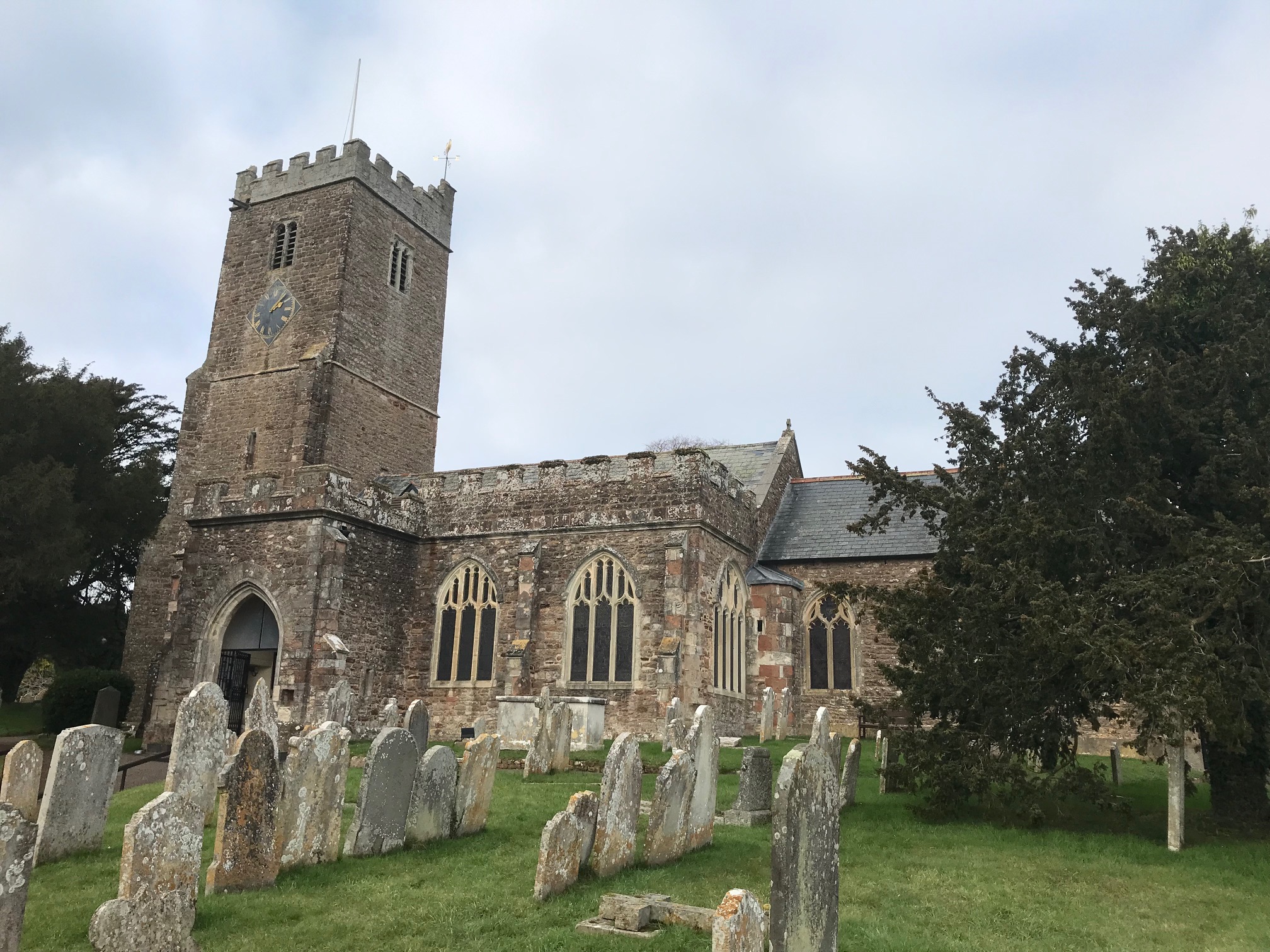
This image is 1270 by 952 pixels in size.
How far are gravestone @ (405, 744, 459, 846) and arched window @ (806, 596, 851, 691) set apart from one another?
13.7m

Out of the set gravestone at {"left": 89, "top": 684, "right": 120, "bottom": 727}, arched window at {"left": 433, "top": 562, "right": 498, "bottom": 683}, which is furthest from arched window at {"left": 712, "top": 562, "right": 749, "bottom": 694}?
gravestone at {"left": 89, "top": 684, "right": 120, "bottom": 727}

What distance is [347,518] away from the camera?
61.6ft

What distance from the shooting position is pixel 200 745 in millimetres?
8789

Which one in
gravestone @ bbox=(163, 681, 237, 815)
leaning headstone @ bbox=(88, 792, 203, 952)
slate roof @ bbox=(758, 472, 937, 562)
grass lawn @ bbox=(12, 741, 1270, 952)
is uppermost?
slate roof @ bbox=(758, 472, 937, 562)

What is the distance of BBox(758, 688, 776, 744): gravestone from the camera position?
60.6ft

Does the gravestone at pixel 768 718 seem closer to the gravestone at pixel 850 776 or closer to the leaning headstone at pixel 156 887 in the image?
the gravestone at pixel 850 776

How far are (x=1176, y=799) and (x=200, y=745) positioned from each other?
9422 mm

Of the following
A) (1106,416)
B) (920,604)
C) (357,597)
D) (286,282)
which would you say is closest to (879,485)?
(920,604)

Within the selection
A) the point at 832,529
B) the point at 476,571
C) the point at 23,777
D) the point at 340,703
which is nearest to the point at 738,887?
the point at 23,777

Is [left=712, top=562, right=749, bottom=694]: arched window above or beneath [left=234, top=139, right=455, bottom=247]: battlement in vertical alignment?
beneath

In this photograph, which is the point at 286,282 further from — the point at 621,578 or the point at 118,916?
the point at 118,916

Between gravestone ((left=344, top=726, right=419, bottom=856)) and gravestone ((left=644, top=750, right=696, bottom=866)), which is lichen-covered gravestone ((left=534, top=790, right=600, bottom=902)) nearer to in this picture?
gravestone ((left=644, top=750, right=696, bottom=866))

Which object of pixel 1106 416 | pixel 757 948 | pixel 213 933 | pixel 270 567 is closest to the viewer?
Answer: pixel 757 948

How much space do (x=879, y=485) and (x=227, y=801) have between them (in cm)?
901
